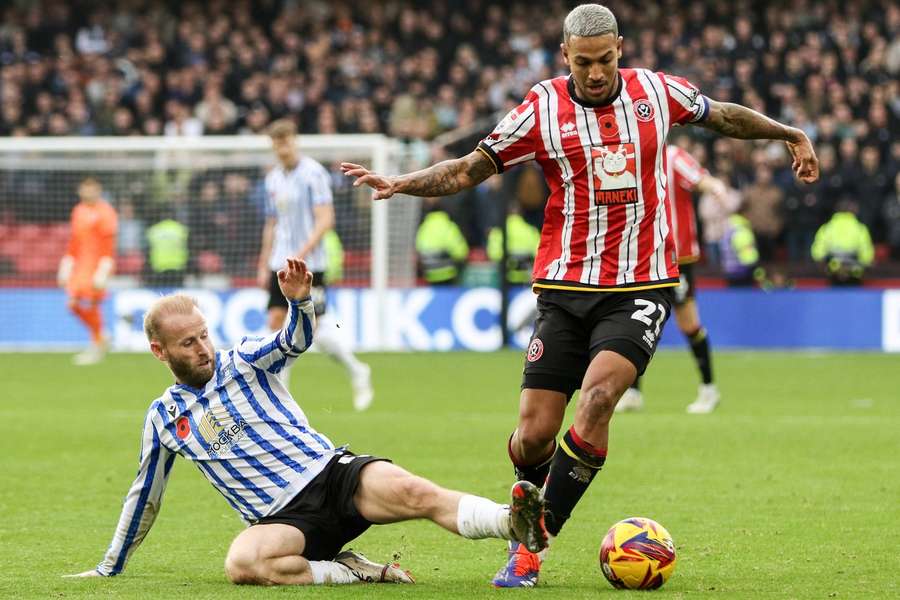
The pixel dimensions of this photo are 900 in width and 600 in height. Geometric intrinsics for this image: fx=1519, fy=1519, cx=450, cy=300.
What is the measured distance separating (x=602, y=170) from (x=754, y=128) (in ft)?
2.37

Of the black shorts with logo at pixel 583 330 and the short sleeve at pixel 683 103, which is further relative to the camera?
the short sleeve at pixel 683 103

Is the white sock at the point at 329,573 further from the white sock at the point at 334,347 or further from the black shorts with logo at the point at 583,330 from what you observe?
the white sock at the point at 334,347

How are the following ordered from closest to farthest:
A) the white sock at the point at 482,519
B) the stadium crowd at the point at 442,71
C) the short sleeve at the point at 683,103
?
1. the white sock at the point at 482,519
2. the short sleeve at the point at 683,103
3. the stadium crowd at the point at 442,71

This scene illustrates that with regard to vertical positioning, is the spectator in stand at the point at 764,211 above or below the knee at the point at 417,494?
above

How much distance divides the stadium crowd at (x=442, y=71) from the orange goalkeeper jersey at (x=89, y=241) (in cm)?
241

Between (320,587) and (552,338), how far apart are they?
1.32 m

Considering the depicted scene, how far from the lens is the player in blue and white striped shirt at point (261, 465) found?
224 inches

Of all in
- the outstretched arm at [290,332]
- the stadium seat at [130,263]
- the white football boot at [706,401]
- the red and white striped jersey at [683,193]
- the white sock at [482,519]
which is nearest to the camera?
the white sock at [482,519]

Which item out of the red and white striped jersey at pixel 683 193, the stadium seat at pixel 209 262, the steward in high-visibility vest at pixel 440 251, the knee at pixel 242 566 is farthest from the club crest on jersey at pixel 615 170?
the stadium seat at pixel 209 262

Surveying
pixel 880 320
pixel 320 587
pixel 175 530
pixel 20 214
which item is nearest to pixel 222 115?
pixel 20 214

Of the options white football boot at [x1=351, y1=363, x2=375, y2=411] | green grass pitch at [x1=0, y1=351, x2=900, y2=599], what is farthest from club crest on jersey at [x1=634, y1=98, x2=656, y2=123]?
white football boot at [x1=351, y1=363, x2=375, y2=411]

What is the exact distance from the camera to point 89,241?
1886 centimetres

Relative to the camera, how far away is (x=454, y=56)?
26.5 m

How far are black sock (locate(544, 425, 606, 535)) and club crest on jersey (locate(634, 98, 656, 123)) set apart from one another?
1.26 metres
